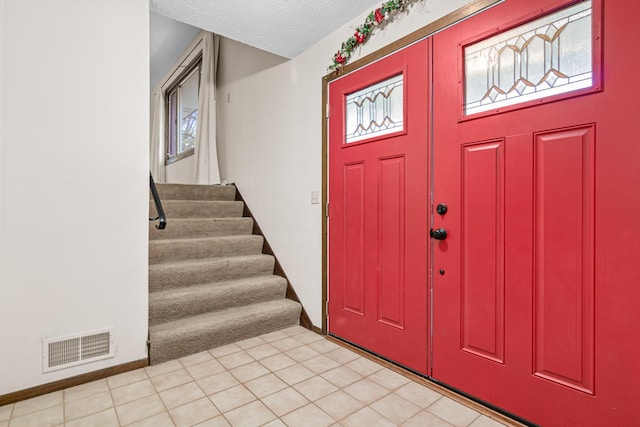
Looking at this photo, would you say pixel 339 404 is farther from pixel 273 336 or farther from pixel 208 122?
pixel 208 122

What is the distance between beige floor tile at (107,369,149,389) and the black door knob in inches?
76.5

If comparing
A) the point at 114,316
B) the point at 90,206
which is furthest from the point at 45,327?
the point at 90,206

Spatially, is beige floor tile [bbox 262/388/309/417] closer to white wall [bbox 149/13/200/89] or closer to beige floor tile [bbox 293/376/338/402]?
beige floor tile [bbox 293/376/338/402]

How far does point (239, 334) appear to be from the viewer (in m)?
2.58

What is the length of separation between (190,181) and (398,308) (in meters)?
4.18

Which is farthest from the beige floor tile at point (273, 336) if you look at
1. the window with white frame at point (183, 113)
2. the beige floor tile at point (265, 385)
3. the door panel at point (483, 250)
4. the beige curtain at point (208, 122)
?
the window with white frame at point (183, 113)

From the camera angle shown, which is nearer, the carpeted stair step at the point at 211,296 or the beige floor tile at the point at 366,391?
the beige floor tile at the point at 366,391

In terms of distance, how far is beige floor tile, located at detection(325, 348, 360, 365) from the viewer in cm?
227

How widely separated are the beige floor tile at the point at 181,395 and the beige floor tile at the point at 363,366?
0.93m

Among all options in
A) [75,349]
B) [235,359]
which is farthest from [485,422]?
[75,349]

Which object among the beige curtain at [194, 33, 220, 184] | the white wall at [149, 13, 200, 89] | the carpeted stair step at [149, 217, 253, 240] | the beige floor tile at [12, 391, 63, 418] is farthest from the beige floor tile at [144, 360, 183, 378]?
the white wall at [149, 13, 200, 89]

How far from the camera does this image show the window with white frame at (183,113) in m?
5.51

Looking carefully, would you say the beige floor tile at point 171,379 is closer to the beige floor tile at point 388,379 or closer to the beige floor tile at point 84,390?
the beige floor tile at point 84,390

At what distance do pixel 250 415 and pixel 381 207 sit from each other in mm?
1422
